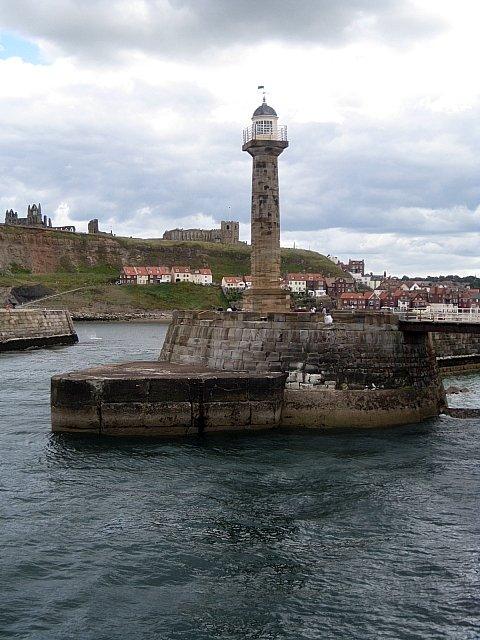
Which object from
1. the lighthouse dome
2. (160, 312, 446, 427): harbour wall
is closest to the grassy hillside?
the lighthouse dome

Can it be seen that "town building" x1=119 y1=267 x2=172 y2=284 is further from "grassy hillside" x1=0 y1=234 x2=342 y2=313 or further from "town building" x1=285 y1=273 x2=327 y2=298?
"town building" x1=285 y1=273 x2=327 y2=298

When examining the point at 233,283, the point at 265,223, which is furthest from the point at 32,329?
the point at 233,283

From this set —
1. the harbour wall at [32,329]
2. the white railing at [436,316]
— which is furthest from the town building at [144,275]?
the white railing at [436,316]

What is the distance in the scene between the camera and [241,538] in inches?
579

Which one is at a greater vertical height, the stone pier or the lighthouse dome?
the lighthouse dome

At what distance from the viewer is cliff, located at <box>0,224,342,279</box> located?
563ft

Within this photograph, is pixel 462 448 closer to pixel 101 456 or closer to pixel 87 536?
pixel 101 456

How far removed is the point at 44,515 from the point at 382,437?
11.5m

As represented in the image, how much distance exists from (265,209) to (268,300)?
14.0ft

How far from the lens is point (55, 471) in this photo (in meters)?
19.2

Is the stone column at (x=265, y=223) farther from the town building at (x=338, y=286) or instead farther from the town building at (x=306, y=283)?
the town building at (x=338, y=286)

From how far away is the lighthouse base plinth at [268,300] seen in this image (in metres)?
33.6

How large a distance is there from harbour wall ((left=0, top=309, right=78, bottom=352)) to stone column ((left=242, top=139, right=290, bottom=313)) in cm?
3310

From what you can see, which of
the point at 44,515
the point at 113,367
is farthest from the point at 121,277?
the point at 44,515
